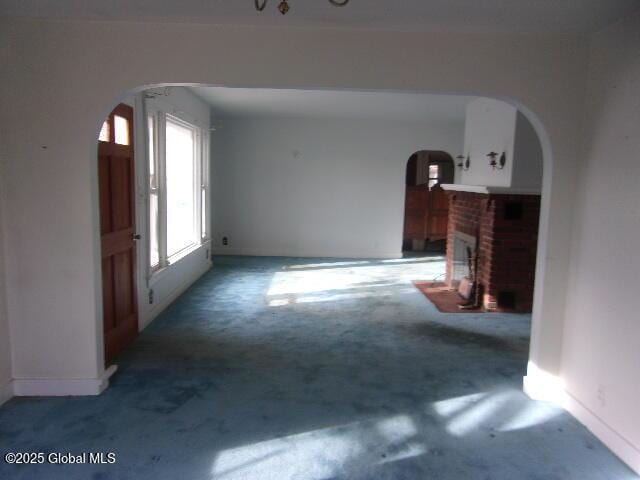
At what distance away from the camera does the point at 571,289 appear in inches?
126

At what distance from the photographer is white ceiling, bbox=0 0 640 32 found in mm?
2559

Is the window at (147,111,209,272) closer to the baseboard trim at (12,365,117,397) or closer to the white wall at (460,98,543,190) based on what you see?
the baseboard trim at (12,365,117,397)

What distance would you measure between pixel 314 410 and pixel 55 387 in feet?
5.42

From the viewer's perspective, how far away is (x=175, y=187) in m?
6.29

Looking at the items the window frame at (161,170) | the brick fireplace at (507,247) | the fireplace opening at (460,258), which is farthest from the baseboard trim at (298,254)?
the brick fireplace at (507,247)

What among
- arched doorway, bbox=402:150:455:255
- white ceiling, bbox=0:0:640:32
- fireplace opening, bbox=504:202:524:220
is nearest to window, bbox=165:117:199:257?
white ceiling, bbox=0:0:640:32

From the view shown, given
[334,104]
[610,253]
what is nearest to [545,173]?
[610,253]

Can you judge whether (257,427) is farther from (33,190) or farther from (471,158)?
(471,158)

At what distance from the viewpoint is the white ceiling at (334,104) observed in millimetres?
6102

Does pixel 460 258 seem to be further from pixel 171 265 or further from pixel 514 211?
pixel 171 265

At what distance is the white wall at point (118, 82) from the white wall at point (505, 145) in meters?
2.05

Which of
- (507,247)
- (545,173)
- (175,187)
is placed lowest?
(507,247)

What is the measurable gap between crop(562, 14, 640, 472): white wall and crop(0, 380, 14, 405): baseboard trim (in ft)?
11.5

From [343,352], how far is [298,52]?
7.66ft
